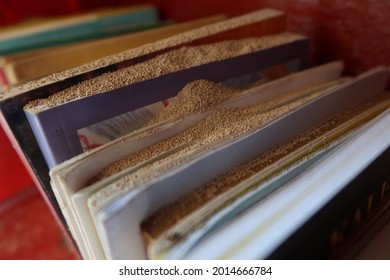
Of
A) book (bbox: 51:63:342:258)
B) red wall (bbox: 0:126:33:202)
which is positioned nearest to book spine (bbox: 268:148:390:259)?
book (bbox: 51:63:342:258)

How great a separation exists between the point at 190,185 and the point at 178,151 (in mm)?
40

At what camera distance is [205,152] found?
0.34 meters

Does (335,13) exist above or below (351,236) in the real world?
above

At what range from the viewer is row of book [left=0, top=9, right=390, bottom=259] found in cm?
31

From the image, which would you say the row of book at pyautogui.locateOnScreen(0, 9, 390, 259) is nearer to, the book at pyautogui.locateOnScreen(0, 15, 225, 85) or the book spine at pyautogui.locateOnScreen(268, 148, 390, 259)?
the book spine at pyautogui.locateOnScreen(268, 148, 390, 259)

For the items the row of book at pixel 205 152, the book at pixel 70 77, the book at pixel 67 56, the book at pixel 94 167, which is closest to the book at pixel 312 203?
the row of book at pixel 205 152

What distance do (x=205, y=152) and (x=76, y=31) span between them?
1.80 ft

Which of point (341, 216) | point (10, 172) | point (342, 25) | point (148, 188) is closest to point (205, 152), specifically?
point (148, 188)

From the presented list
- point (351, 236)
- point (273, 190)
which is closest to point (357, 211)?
point (351, 236)

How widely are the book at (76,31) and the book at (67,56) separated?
0.07 meters

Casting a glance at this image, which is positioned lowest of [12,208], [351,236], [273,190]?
[12,208]

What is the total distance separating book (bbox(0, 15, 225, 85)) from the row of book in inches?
5.1
